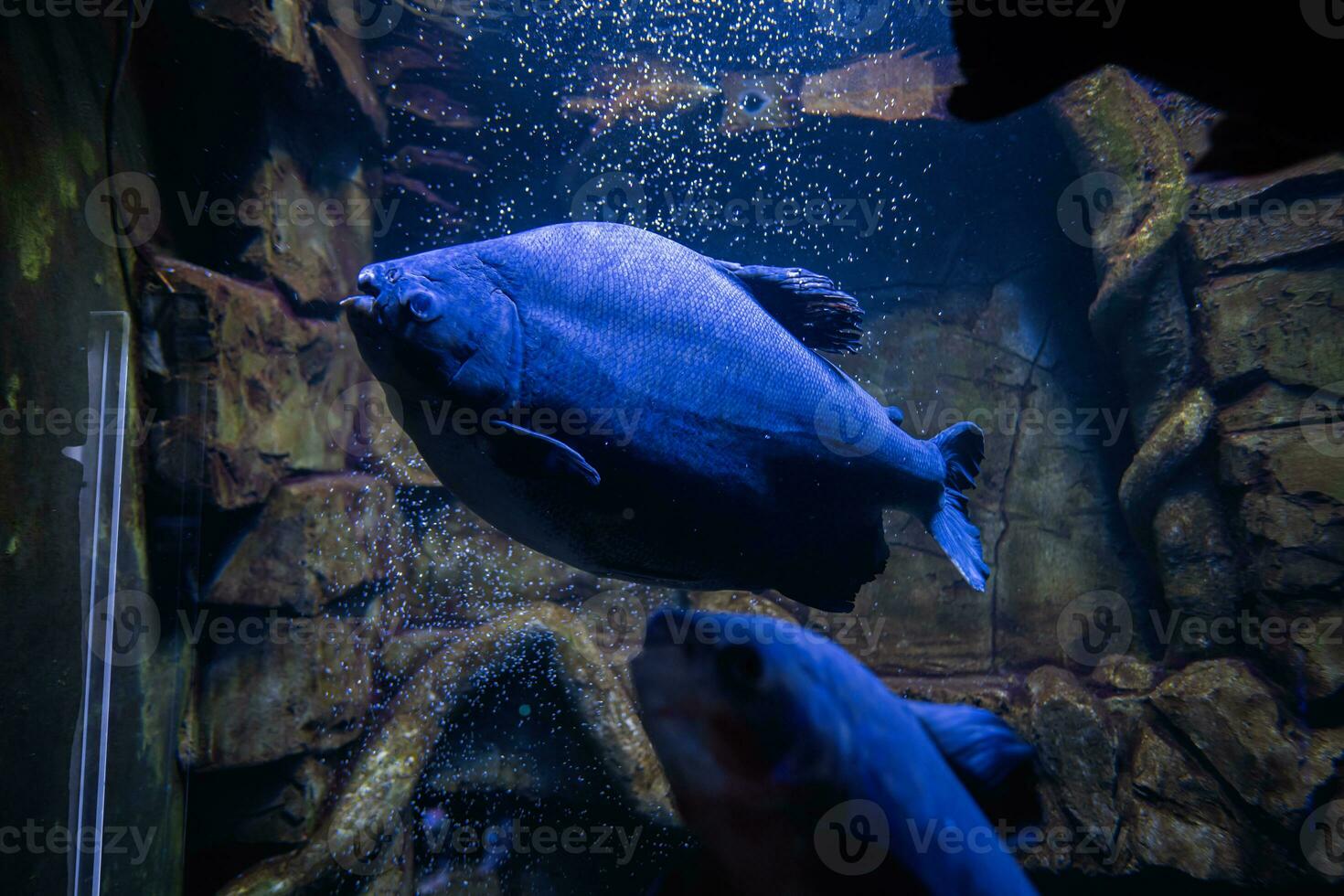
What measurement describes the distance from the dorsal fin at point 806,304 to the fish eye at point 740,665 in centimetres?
95

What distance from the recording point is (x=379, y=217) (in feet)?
14.9

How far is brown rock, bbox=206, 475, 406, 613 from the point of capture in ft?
9.70

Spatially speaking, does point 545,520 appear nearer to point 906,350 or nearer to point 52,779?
point 52,779

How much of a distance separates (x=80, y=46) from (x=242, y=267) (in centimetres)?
108

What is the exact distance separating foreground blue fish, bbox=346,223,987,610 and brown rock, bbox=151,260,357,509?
215 centimetres

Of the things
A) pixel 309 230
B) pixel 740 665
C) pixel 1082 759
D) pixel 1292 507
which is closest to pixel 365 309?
pixel 740 665

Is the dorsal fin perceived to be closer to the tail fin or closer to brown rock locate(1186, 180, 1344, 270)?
the tail fin

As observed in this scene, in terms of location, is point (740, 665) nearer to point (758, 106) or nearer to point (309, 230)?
point (309, 230)

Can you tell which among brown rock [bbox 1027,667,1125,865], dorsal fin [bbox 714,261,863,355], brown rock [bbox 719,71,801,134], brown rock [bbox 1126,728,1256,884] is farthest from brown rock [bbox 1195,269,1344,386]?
dorsal fin [bbox 714,261,863,355]

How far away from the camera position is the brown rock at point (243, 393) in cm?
263

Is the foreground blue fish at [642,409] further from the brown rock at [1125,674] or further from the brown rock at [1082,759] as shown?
the brown rock at [1125,674]

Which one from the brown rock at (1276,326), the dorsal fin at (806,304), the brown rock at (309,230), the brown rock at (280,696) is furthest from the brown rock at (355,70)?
the brown rock at (1276,326)

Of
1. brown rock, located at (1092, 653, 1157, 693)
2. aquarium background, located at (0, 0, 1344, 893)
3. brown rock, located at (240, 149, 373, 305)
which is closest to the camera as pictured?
aquarium background, located at (0, 0, 1344, 893)

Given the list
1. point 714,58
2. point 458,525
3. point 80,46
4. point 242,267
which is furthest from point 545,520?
point 714,58
